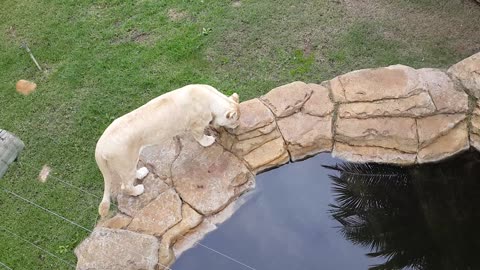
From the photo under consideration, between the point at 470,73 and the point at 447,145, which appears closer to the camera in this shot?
the point at 447,145

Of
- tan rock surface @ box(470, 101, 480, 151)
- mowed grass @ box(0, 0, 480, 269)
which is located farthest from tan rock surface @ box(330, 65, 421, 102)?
mowed grass @ box(0, 0, 480, 269)

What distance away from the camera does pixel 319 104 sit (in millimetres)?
4785

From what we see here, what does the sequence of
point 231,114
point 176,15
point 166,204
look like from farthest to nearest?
point 176,15
point 166,204
point 231,114

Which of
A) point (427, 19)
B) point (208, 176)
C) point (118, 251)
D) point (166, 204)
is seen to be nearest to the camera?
point (118, 251)

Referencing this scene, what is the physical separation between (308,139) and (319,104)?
338 mm

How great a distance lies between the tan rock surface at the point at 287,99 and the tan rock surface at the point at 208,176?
1.88 ft

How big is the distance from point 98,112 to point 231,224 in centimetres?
217

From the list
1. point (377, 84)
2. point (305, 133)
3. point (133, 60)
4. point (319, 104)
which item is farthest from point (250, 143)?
point (133, 60)

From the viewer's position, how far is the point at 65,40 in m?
6.67

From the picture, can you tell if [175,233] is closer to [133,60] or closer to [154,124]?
[154,124]

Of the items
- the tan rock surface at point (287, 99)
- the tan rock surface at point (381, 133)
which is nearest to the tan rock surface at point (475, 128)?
the tan rock surface at point (381, 133)

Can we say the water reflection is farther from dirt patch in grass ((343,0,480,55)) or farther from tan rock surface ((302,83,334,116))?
dirt patch in grass ((343,0,480,55))

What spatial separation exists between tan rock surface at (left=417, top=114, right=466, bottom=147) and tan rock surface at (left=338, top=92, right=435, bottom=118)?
74 millimetres

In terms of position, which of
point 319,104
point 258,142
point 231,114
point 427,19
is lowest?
point 427,19
